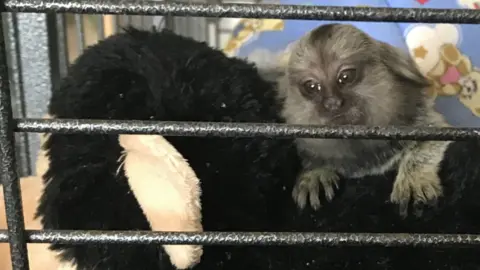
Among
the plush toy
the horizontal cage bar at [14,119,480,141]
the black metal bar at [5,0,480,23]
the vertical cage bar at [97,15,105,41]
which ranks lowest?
the plush toy

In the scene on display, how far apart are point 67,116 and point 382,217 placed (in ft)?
1.31

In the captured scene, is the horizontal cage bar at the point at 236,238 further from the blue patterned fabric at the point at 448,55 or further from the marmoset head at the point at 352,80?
the blue patterned fabric at the point at 448,55

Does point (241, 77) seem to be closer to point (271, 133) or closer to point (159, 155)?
point (159, 155)

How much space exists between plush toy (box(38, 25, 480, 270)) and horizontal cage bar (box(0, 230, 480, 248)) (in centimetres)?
→ 11

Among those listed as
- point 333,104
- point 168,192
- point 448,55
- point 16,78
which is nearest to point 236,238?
point 168,192

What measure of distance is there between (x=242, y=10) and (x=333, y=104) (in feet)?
1.89

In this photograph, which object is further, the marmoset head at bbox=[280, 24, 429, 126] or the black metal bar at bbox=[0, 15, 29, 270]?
the marmoset head at bbox=[280, 24, 429, 126]

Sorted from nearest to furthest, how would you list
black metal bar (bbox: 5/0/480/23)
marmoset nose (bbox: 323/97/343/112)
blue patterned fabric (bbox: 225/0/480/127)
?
black metal bar (bbox: 5/0/480/23) < marmoset nose (bbox: 323/97/343/112) < blue patterned fabric (bbox: 225/0/480/127)

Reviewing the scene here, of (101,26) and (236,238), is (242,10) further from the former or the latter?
(101,26)

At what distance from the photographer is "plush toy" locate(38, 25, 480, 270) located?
78cm

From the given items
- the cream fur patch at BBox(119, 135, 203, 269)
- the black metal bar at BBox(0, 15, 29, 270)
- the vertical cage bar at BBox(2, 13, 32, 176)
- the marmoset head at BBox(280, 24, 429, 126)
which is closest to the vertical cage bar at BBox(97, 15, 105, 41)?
the vertical cage bar at BBox(2, 13, 32, 176)

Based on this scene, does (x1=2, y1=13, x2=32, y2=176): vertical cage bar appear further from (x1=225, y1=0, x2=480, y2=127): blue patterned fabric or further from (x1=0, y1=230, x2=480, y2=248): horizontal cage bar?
(x1=0, y1=230, x2=480, y2=248): horizontal cage bar

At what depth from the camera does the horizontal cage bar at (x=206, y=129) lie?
60 cm

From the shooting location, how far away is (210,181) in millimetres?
818
